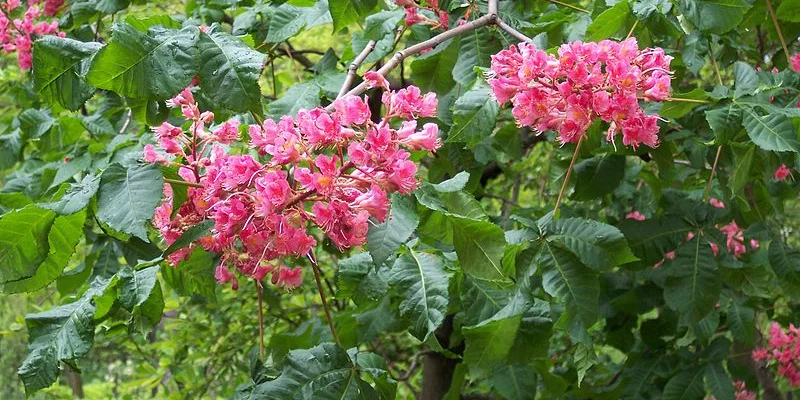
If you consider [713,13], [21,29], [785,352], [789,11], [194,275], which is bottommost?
[785,352]

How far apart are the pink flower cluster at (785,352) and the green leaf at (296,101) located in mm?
2440

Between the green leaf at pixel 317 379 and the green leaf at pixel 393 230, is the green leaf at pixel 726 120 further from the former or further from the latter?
the green leaf at pixel 317 379

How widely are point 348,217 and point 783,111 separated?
1.01 metres

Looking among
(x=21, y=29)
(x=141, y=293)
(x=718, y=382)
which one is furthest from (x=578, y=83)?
(x=21, y=29)

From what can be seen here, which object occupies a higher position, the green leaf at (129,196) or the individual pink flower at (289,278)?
the green leaf at (129,196)

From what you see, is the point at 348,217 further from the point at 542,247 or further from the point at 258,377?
the point at 542,247

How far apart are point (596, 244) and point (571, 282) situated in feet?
0.31

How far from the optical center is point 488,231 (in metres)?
1.46

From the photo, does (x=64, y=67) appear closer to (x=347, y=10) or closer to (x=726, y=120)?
(x=347, y=10)

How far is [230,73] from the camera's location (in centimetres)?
144

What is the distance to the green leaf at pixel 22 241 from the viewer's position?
1.42 metres

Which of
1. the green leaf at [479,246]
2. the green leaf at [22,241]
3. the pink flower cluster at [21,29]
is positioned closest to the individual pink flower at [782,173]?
the green leaf at [479,246]

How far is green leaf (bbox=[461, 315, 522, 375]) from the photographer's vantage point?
1.80m

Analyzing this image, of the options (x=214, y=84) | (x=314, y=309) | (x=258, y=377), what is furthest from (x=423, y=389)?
(x=214, y=84)
